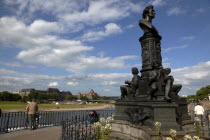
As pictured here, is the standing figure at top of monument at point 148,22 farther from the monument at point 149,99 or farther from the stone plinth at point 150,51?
the stone plinth at point 150,51

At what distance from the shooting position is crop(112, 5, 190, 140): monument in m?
5.98

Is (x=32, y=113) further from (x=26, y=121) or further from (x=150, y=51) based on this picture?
(x=150, y=51)

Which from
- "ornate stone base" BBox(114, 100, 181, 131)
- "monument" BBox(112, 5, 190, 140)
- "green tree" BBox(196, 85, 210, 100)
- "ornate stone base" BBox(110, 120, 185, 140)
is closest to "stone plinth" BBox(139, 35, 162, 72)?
"monument" BBox(112, 5, 190, 140)

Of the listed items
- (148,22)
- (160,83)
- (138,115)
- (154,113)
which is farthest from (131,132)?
(148,22)

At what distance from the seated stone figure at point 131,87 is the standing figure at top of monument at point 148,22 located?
2108 mm

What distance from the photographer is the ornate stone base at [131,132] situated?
215 inches

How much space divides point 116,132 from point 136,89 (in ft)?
7.22

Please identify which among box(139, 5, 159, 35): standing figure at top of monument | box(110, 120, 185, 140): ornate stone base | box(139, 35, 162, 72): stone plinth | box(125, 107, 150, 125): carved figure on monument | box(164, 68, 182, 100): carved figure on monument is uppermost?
box(139, 5, 159, 35): standing figure at top of monument

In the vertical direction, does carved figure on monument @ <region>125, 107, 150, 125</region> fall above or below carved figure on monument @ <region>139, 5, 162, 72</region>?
below

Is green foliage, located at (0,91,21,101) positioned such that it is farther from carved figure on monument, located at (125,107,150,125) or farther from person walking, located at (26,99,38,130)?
carved figure on monument, located at (125,107,150,125)

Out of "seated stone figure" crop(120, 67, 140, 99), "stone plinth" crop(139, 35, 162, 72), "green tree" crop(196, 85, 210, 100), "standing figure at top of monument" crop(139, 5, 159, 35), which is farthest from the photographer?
"green tree" crop(196, 85, 210, 100)

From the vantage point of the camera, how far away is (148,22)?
8.53 meters

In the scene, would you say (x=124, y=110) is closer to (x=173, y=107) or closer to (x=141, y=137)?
(x=141, y=137)

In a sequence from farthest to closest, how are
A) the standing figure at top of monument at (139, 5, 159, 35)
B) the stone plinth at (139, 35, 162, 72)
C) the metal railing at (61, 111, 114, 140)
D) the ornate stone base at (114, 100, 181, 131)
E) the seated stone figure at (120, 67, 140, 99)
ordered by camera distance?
1. the standing figure at top of monument at (139, 5, 159, 35)
2. the stone plinth at (139, 35, 162, 72)
3. the seated stone figure at (120, 67, 140, 99)
4. the ornate stone base at (114, 100, 181, 131)
5. the metal railing at (61, 111, 114, 140)
